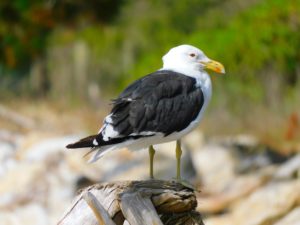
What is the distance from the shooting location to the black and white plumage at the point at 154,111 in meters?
6.14

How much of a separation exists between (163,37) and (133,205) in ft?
60.2

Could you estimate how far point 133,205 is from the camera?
5922 mm

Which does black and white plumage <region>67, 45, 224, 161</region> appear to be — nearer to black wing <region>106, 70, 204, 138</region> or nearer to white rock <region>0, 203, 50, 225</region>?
black wing <region>106, 70, 204, 138</region>

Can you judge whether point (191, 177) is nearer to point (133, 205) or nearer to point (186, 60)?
point (186, 60)

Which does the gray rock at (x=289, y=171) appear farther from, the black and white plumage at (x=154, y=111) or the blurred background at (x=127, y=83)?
the black and white plumage at (x=154, y=111)

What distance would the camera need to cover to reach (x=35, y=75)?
2653 cm

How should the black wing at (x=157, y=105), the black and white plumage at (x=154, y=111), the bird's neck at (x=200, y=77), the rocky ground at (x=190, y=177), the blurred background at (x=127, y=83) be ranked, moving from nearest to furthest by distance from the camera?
the black and white plumage at (x=154, y=111)
the black wing at (x=157, y=105)
the bird's neck at (x=200, y=77)
the rocky ground at (x=190, y=177)
the blurred background at (x=127, y=83)

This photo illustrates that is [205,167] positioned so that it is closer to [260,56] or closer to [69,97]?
[260,56]

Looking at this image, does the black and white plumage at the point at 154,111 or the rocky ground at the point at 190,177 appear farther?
the rocky ground at the point at 190,177

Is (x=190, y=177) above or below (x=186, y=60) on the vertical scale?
below

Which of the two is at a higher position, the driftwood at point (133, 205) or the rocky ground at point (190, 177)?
the driftwood at point (133, 205)

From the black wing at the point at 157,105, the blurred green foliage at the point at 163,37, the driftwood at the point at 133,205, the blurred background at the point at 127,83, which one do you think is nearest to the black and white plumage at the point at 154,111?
the black wing at the point at 157,105

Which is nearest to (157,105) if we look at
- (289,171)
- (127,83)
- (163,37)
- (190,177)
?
(289,171)

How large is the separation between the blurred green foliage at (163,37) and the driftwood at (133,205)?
11.8 meters
